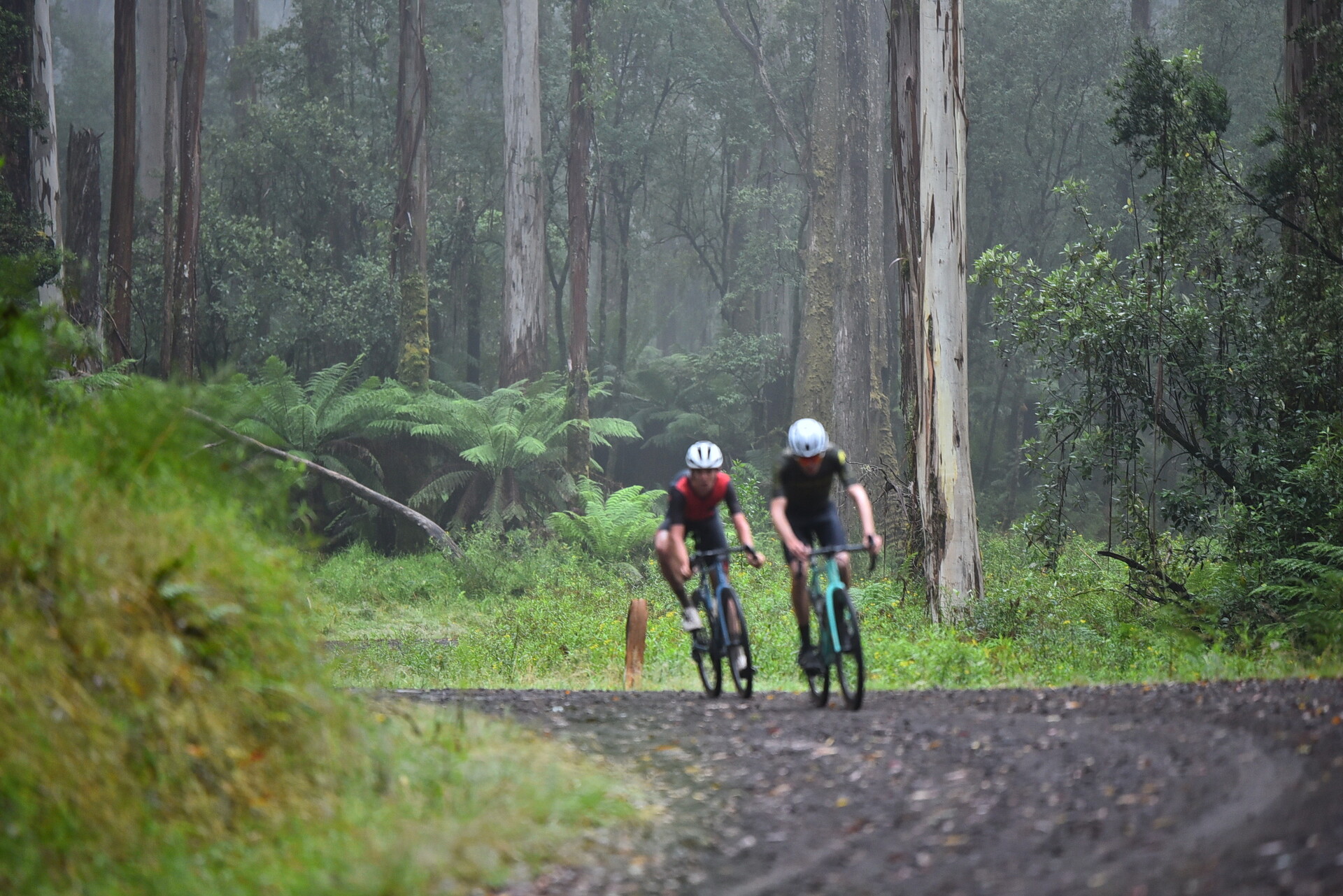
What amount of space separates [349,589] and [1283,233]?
42.4 ft

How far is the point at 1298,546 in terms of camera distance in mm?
10289

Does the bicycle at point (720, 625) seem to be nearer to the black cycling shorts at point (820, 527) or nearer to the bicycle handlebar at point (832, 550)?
the black cycling shorts at point (820, 527)

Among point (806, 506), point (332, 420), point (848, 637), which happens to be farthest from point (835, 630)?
point (332, 420)

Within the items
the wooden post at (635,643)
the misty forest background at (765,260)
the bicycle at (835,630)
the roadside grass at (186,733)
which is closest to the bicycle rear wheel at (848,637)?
the bicycle at (835,630)

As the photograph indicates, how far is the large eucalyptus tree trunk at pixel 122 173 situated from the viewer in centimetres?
1919

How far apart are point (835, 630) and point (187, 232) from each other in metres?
16.7

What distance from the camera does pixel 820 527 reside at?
746cm

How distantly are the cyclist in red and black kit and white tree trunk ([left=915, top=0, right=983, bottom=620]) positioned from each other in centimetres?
512

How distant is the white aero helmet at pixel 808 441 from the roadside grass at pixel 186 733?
2.49 meters

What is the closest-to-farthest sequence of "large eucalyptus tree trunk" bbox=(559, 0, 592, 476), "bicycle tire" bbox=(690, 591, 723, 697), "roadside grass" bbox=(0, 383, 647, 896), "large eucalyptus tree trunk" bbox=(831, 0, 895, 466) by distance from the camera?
"roadside grass" bbox=(0, 383, 647, 896), "bicycle tire" bbox=(690, 591, 723, 697), "large eucalyptus tree trunk" bbox=(559, 0, 592, 476), "large eucalyptus tree trunk" bbox=(831, 0, 895, 466)

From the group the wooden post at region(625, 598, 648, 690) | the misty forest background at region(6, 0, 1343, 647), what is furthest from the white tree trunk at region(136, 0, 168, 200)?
the wooden post at region(625, 598, 648, 690)

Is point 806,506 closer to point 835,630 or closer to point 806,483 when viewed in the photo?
point 806,483

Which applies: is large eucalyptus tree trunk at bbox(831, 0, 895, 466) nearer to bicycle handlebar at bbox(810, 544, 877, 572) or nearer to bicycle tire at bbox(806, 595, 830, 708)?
bicycle tire at bbox(806, 595, 830, 708)

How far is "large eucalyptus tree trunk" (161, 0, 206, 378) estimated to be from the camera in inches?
778
